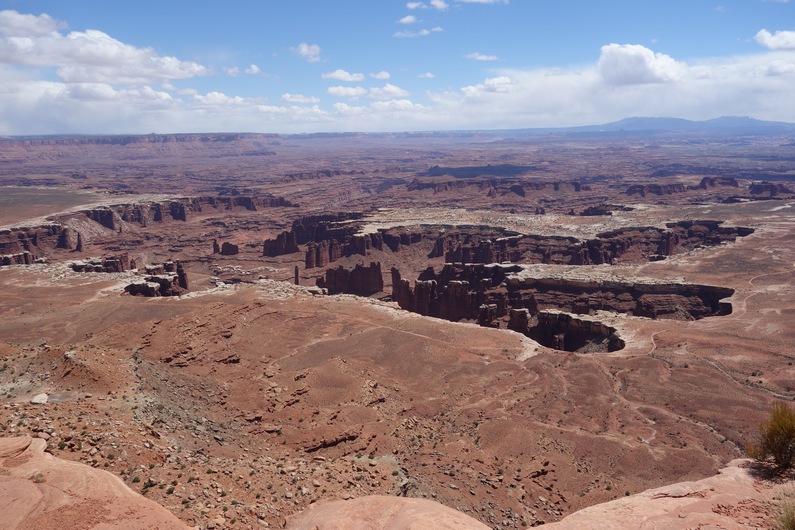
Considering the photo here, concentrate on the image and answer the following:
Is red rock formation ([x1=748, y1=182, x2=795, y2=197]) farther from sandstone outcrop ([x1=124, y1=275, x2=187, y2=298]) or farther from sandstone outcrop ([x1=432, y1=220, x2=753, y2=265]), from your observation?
sandstone outcrop ([x1=124, y1=275, x2=187, y2=298])

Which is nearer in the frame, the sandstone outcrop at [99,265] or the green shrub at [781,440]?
the green shrub at [781,440]

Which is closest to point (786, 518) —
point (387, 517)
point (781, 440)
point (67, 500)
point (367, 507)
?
point (781, 440)

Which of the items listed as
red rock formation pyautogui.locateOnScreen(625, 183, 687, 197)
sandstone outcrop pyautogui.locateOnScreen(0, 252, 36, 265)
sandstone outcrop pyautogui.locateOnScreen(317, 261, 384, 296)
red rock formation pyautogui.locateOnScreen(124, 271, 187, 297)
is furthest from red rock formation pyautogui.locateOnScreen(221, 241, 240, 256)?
red rock formation pyautogui.locateOnScreen(625, 183, 687, 197)

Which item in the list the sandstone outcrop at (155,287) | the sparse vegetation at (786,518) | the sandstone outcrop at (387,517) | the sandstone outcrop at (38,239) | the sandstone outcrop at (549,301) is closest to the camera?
the sparse vegetation at (786,518)

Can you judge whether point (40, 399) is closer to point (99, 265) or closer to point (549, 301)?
point (549, 301)

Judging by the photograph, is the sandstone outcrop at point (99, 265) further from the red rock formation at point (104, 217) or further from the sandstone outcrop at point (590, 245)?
the red rock formation at point (104, 217)

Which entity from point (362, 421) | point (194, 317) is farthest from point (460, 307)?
point (362, 421)

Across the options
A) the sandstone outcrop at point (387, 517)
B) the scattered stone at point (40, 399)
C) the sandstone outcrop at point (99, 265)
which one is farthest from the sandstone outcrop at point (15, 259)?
the sandstone outcrop at point (387, 517)

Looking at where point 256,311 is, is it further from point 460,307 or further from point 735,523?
point 735,523
